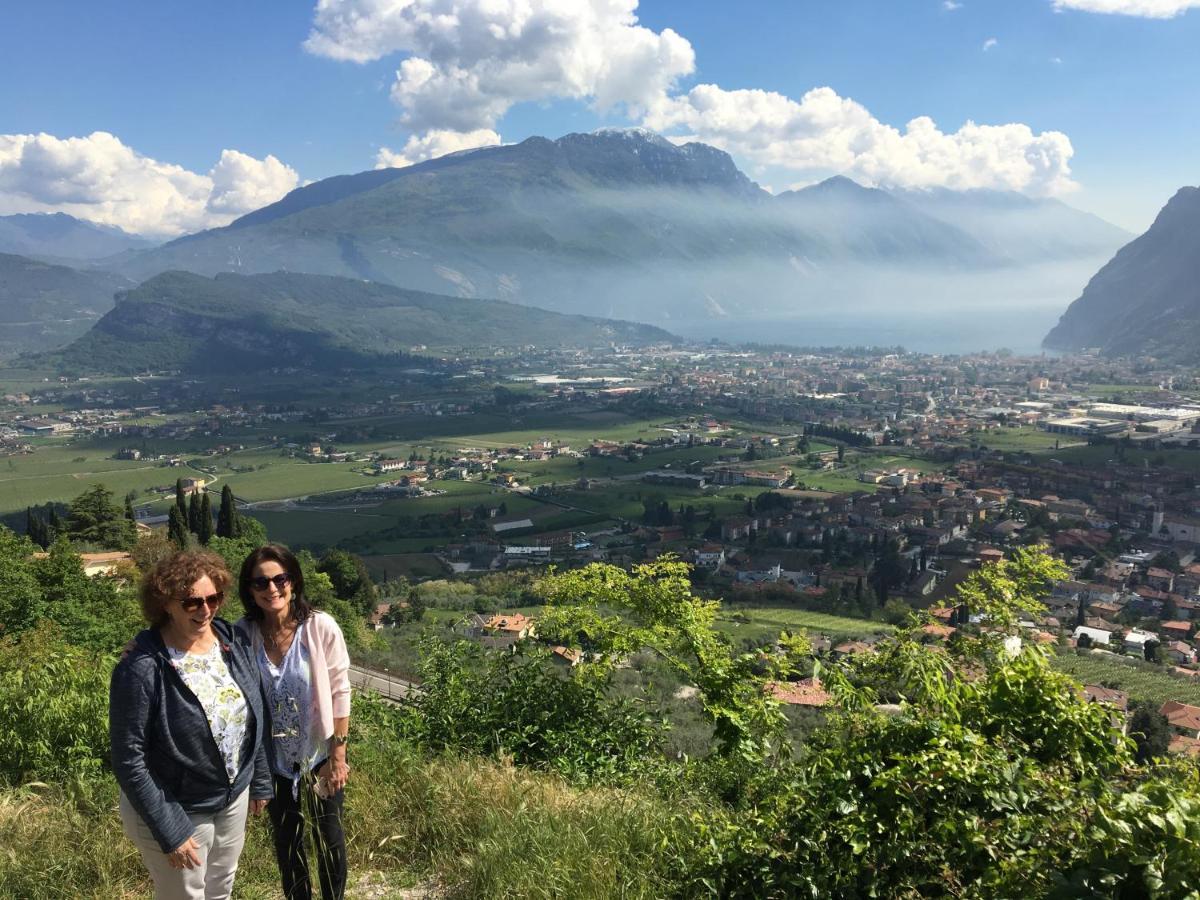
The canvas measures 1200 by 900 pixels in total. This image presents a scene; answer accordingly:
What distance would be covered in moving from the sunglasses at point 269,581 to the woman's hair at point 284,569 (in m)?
0.02

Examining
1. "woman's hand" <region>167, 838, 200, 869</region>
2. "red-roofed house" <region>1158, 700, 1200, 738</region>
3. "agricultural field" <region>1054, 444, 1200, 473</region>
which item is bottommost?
"red-roofed house" <region>1158, 700, 1200, 738</region>

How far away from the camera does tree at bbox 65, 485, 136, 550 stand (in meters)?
24.9

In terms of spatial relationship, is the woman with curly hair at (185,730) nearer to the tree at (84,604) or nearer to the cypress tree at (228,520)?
the tree at (84,604)

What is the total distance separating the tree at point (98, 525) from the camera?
24859mm

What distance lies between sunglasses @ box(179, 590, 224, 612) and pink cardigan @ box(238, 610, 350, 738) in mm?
307

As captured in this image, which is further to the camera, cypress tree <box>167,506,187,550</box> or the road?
cypress tree <box>167,506,187,550</box>

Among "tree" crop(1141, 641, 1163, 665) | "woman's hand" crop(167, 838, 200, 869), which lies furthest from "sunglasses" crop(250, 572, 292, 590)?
"tree" crop(1141, 641, 1163, 665)

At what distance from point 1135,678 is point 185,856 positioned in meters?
26.5

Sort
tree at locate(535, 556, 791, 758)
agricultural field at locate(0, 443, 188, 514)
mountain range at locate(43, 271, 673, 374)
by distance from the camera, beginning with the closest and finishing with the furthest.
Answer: tree at locate(535, 556, 791, 758) → agricultural field at locate(0, 443, 188, 514) → mountain range at locate(43, 271, 673, 374)

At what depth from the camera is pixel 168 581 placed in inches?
97.0

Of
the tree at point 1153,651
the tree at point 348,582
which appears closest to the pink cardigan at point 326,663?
the tree at point 348,582

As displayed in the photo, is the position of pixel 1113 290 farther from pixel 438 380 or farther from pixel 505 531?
pixel 505 531

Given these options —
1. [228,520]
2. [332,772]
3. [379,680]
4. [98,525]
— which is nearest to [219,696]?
[332,772]

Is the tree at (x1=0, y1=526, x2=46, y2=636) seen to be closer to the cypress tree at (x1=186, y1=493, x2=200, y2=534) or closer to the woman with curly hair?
the woman with curly hair
